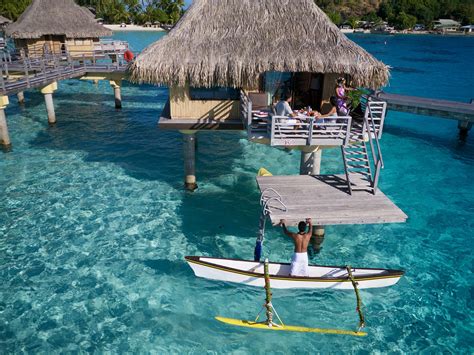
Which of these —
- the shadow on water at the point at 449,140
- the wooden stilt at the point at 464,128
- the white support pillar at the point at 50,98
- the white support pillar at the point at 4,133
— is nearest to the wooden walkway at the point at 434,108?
the wooden stilt at the point at 464,128

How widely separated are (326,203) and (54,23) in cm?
2952

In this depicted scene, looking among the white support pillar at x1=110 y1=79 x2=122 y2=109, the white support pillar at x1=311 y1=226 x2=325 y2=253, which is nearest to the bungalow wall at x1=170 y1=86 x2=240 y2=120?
the white support pillar at x1=311 y1=226 x2=325 y2=253

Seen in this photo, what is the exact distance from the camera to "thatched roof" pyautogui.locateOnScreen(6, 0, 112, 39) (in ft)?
96.5

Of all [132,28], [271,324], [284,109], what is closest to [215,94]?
[284,109]

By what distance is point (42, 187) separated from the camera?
1766 centimetres

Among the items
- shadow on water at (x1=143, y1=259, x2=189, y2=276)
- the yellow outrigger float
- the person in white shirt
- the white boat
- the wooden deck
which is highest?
the person in white shirt

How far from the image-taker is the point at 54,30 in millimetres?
29750

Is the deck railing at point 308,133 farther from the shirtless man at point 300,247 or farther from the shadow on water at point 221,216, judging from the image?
the shadow on water at point 221,216

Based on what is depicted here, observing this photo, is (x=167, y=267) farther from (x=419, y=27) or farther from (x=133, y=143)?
(x=419, y=27)

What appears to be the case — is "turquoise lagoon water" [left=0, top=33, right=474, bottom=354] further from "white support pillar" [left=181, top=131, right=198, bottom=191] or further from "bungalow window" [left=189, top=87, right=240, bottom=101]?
"bungalow window" [left=189, top=87, right=240, bottom=101]

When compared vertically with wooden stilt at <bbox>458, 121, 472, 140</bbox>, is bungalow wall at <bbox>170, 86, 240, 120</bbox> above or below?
above

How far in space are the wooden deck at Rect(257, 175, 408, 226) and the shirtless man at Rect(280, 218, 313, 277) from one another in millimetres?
216

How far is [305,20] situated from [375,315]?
11.0 metres

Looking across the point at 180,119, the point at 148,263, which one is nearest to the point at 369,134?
the point at 180,119
